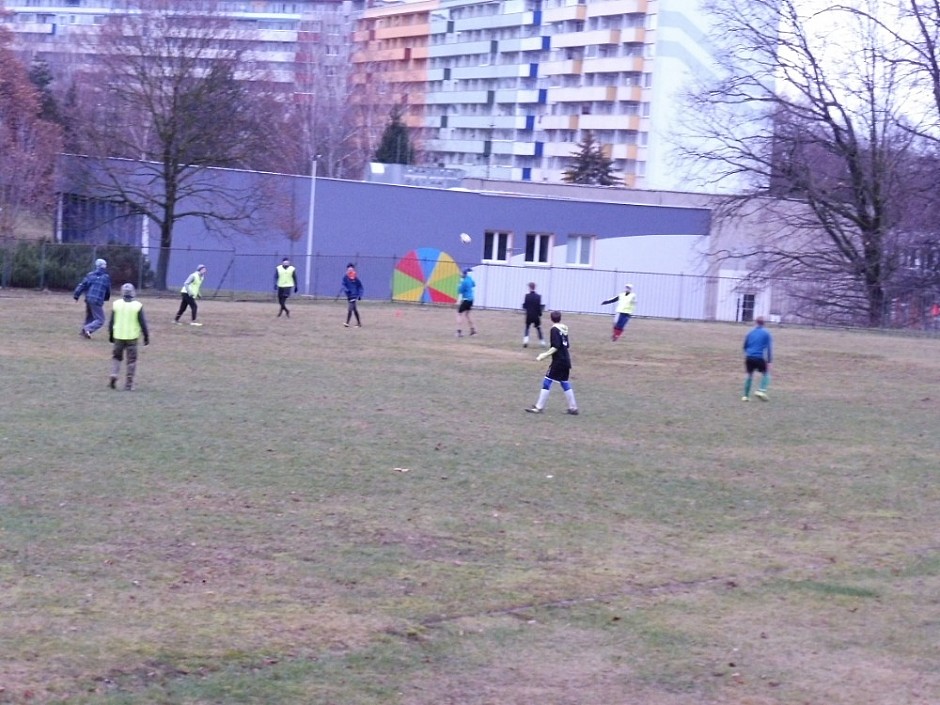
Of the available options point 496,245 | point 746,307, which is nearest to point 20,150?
point 496,245

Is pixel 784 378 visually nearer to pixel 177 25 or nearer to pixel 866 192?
pixel 866 192

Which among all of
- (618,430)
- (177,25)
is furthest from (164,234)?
(618,430)

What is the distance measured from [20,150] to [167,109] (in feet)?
17.9

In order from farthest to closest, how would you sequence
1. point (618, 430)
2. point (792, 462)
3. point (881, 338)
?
point (881, 338)
point (618, 430)
point (792, 462)

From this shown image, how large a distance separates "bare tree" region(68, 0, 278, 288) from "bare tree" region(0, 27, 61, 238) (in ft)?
4.81

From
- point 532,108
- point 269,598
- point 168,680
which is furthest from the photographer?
point 532,108

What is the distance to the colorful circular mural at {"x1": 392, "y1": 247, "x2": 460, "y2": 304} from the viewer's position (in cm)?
5234

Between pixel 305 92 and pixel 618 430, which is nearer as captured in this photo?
pixel 618 430

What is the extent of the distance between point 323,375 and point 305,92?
62466 mm

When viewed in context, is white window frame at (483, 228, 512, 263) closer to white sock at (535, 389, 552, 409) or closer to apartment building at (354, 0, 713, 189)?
apartment building at (354, 0, 713, 189)

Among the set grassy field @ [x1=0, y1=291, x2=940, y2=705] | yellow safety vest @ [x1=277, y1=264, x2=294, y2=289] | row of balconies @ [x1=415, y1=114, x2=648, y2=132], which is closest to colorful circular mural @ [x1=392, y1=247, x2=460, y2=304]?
yellow safety vest @ [x1=277, y1=264, x2=294, y2=289]

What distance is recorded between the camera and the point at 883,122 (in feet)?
Answer: 145

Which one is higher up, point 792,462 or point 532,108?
point 532,108

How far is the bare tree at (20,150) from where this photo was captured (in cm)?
4447
